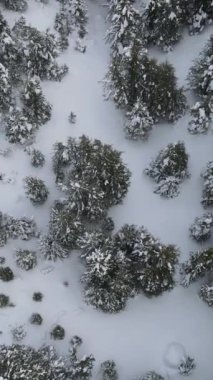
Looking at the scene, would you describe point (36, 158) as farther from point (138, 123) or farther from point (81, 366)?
point (81, 366)

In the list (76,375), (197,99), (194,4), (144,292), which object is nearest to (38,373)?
(76,375)

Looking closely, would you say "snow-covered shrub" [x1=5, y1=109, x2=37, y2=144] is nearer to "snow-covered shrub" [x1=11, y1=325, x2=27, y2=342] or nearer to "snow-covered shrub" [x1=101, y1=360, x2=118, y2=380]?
"snow-covered shrub" [x1=11, y1=325, x2=27, y2=342]

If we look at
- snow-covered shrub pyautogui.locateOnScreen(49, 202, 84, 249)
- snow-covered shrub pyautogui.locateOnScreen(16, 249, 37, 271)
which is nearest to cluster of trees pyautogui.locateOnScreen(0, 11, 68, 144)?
snow-covered shrub pyautogui.locateOnScreen(49, 202, 84, 249)

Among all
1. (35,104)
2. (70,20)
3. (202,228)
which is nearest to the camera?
A: (202,228)

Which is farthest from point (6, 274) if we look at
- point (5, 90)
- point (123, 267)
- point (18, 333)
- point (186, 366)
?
point (5, 90)

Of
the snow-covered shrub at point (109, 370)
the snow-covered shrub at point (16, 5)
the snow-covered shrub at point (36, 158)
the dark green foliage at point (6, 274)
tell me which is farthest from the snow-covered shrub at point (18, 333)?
the snow-covered shrub at point (16, 5)

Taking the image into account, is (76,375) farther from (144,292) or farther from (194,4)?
(194,4)

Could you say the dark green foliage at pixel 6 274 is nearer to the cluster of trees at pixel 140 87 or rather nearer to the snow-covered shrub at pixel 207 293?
the snow-covered shrub at pixel 207 293
